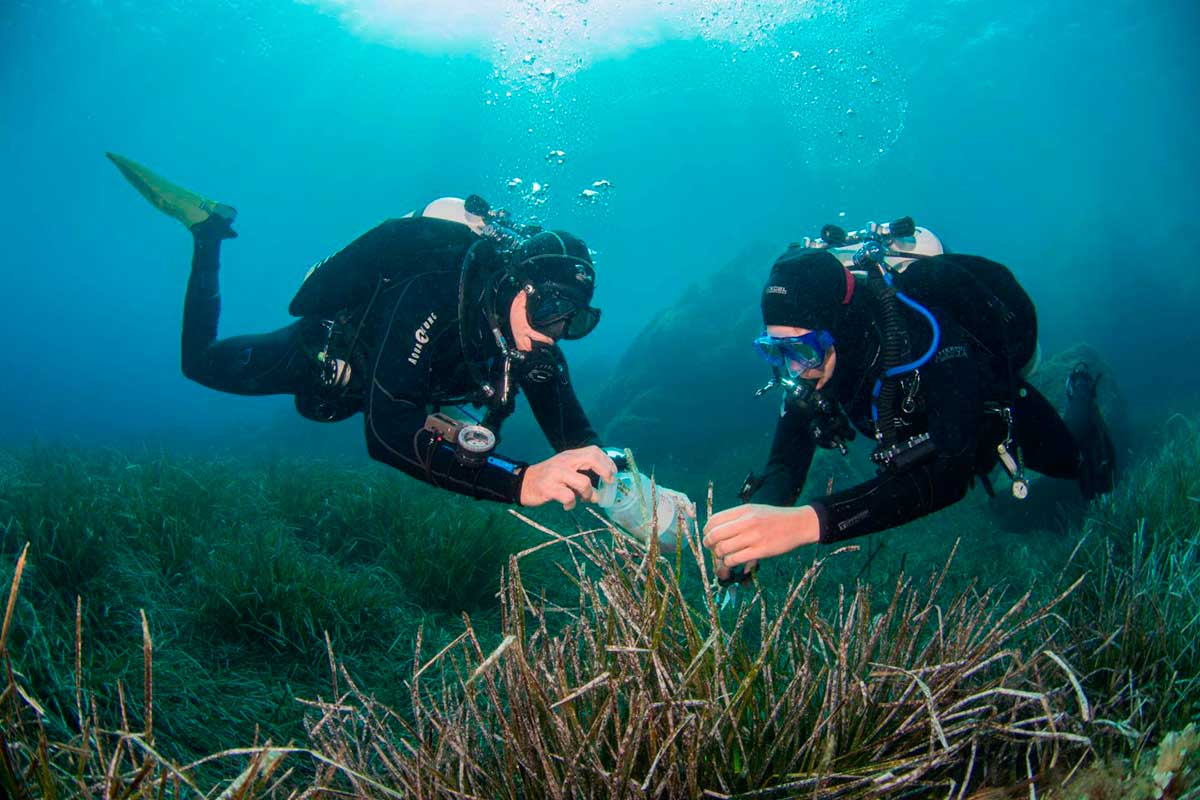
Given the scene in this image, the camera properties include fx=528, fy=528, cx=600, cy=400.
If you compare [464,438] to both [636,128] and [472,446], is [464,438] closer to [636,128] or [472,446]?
[472,446]

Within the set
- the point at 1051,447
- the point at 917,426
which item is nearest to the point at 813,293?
the point at 917,426

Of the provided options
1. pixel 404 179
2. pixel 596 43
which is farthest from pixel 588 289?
pixel 404 179

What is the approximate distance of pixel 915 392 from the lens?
2.92m


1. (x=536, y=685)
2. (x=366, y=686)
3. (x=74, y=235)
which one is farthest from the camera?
(x=74, y=235)

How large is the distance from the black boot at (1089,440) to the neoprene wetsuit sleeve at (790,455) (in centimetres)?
262

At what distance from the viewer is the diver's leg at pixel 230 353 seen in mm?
4691

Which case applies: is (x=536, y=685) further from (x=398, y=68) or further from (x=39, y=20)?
(x=398, y=68)

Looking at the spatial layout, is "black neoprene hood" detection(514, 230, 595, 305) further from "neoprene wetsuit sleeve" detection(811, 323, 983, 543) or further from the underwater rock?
the underwater rock

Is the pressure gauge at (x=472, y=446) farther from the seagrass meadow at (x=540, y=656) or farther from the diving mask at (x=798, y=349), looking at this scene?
the diving mask at (x=798, y=349)

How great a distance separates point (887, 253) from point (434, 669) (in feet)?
14.0

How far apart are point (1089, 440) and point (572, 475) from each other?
541cm

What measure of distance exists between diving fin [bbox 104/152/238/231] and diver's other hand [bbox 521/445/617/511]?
5.58m

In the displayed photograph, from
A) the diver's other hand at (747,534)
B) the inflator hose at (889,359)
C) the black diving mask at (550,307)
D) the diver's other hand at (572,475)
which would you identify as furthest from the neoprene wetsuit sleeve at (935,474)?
the black diving mask at (550,307)

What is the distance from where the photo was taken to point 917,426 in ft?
9.87
